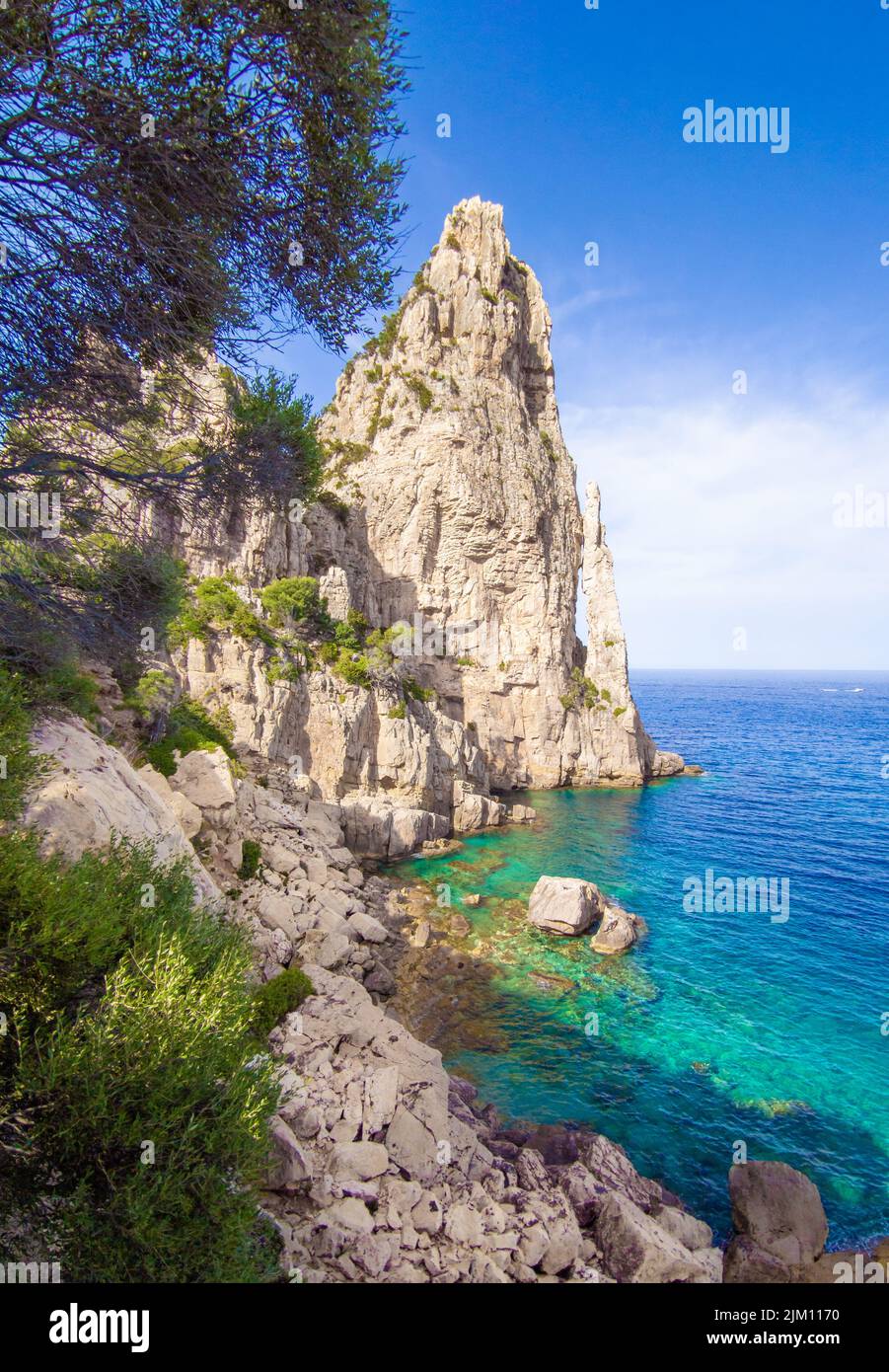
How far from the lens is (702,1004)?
19969 millimetres

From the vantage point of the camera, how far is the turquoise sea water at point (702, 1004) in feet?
47.4

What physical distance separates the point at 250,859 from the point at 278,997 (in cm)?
646

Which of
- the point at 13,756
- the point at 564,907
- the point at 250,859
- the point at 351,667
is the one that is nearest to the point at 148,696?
the point at 250,859

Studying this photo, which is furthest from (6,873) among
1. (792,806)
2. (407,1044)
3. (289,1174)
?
(792,806)

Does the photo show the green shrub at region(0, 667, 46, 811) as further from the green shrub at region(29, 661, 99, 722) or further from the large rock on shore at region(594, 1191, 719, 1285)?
the large rock on shore at region(594, 1191, 719, 1285)

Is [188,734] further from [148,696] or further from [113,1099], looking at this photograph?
[113,1099]

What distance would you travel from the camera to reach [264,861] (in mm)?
20406

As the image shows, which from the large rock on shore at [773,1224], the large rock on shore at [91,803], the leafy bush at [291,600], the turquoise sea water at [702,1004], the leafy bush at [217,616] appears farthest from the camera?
the leafy bush at [291,600]

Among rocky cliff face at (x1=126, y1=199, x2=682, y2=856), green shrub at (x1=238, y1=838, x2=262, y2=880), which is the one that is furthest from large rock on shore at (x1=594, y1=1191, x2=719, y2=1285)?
rocky cliff face at (x1=126, y1=199, x2=682, y2=856)

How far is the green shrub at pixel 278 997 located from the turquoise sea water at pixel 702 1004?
5360mm

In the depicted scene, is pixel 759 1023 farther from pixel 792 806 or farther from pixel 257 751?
pixel 792 806

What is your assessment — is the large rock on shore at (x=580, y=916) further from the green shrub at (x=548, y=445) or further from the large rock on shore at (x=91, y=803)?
the green shrub at (x=548, y=445)

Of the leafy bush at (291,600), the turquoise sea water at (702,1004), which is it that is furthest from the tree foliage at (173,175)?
the leafy bush at (291,600)

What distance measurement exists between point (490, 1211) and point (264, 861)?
1318cm
